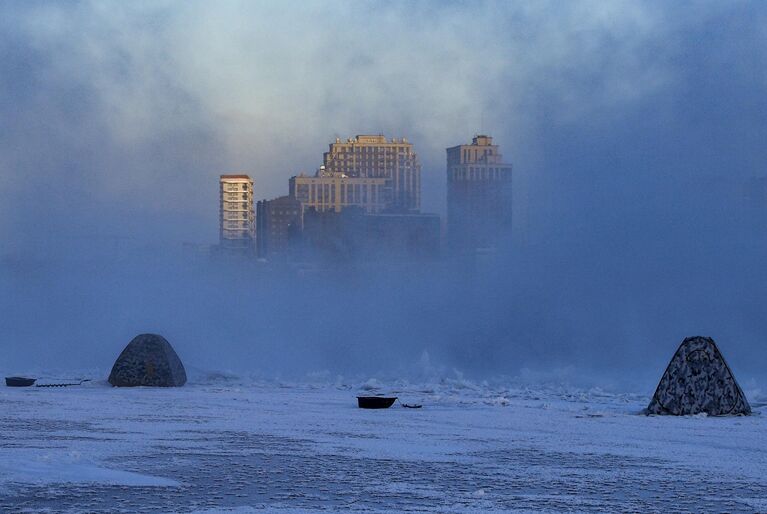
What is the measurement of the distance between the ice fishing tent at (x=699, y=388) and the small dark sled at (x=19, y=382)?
47.1ft

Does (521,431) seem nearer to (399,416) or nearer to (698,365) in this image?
(399,416)

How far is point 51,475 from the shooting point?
1128 cm

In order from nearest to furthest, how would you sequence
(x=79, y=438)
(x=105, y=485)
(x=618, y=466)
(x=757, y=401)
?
1. (x=105, y=485)
2. (x=618, y=466)
3. (x=79, y=438)
4. (x=757, y=401)

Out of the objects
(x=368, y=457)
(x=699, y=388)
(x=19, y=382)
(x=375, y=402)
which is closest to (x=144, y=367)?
(x=19, y=382)

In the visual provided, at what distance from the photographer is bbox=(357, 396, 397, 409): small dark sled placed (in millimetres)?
20969

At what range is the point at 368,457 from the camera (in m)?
13.6

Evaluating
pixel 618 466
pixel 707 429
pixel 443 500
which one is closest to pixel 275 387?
pixel 707 429

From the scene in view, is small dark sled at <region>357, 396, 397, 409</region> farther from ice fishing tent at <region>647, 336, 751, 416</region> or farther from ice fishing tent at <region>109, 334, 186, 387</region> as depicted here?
ice fishing tent at <region>109, 334, 186, 387</region>

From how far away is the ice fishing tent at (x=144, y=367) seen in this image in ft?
89.6

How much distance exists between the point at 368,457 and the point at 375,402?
751 cm

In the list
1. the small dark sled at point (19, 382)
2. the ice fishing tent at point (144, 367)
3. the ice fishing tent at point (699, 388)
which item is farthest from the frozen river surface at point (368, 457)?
the ice fishing tent at point (144, 367)

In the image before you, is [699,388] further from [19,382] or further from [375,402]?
[19,382]

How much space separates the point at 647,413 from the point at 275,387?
36.6 feet

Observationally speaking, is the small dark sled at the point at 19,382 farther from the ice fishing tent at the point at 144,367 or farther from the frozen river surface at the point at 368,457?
the frozen river surface at the point at 368,457
